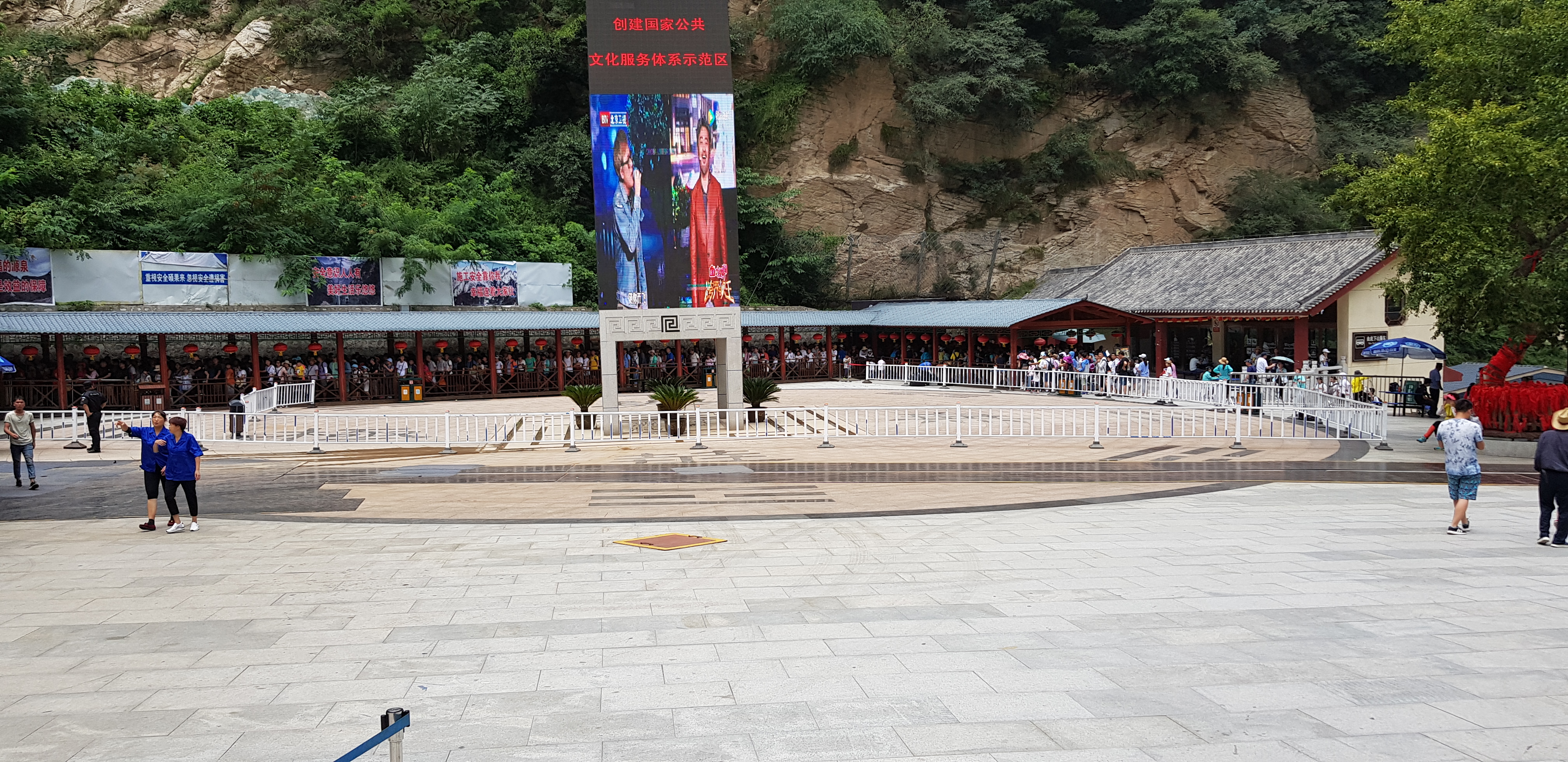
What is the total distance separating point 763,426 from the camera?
27.0 metres

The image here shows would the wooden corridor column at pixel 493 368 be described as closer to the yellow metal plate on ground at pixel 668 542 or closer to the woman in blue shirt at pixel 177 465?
the woman in blue shirt at pixel 177 465

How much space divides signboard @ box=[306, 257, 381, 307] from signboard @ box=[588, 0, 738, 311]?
16.9 metres

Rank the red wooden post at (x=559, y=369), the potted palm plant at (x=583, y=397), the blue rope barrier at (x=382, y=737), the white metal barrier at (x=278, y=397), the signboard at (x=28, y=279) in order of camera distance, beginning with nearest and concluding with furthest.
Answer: the blue rope barrier at (x=382, y=737) → the potted palm plant at (x=583, y=397) → the white metal barrier at (x=278, y=397) → the signboard at (x=28, y=279) → the red wooden post at (x=559, y=369)

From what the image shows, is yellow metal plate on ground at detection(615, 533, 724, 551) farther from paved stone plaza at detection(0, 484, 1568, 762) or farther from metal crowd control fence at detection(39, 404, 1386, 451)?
metal crowd control fence at detection(39, 404, 1386, 451)

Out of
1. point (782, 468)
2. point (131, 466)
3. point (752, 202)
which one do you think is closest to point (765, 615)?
point (782, 468)

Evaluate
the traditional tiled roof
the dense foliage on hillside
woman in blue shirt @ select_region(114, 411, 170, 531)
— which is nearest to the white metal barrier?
the dense foliage on hillside

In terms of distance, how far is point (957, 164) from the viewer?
55.3 metres

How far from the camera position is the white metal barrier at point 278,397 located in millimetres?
27955

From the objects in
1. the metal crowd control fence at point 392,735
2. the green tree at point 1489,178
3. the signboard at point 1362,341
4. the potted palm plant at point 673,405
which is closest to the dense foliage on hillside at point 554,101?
the potted palm plant at point 673,405

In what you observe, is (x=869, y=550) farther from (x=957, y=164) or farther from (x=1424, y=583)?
(x=957, y=164)

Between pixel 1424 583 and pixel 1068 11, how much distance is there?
49.7 m

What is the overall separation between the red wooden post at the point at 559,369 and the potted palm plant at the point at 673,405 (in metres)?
13.3

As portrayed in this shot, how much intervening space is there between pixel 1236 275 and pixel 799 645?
35.9 meters

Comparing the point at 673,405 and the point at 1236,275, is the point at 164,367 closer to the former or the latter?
the point at 673,405
